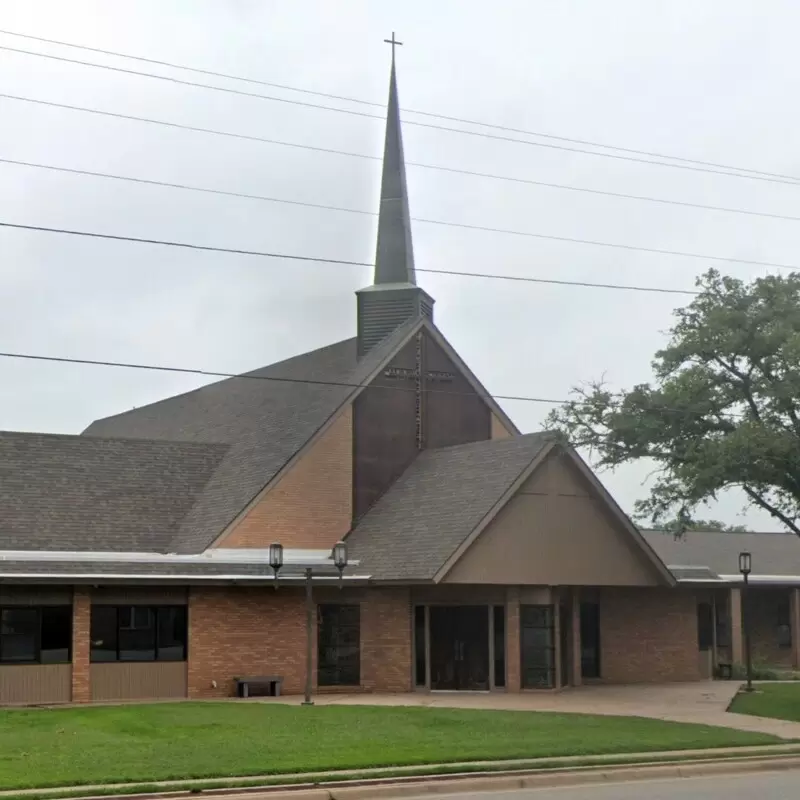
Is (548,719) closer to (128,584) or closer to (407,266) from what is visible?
(128,584)

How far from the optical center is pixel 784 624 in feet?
151

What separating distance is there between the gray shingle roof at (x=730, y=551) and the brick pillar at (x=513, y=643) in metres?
20.0

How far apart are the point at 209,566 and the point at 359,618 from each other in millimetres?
3940

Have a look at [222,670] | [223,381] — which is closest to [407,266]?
[223,381]

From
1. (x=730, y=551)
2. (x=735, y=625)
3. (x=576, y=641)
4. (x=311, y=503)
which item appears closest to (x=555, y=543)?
(x=576, y=641)

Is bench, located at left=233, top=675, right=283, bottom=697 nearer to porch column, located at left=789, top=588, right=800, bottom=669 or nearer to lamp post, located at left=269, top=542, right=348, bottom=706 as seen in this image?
lamp post, located at left=269, top=542, right=348, bottom=706

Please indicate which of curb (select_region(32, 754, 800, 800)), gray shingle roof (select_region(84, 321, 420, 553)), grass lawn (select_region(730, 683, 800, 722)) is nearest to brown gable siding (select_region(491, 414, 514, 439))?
gray shingle roof (select_region(84, 321, 420, 553))

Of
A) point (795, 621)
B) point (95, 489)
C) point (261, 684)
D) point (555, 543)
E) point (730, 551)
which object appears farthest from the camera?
point (730, 551)

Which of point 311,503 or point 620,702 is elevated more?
point 311,503

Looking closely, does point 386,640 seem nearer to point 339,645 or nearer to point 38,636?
point 339,645

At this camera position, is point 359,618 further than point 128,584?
Yes

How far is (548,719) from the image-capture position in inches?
906

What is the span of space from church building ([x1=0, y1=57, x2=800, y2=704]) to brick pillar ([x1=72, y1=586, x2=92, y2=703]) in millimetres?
43

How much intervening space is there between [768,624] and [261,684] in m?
23.3
